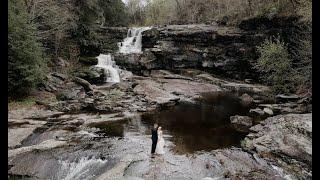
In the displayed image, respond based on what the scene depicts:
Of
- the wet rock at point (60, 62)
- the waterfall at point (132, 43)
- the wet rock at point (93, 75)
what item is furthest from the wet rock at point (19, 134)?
the waterfall at point (132, 43)

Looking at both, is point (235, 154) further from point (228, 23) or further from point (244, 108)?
point (228, 23)

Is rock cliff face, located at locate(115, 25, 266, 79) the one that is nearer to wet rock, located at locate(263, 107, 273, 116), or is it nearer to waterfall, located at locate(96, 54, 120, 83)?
waterfall, located at locate(96, 54, 120, 83)

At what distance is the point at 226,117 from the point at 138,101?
8163 millimetres

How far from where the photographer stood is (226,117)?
27484 millimetres

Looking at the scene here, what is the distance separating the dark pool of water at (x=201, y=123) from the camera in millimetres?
20297

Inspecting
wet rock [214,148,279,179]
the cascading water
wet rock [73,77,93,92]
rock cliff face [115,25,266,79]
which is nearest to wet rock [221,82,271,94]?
rock cliff face [115,25,266,79]

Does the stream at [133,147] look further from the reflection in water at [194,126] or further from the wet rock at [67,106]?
the wet rock at [67,106]

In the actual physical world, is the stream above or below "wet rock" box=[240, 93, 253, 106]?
below

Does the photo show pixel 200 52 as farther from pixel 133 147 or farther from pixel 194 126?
pixel 133 147

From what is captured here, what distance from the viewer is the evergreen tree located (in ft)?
88.5

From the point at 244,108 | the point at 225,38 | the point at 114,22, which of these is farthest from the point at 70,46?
the point at 244,108

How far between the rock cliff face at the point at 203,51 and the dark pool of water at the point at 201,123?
12415 mm

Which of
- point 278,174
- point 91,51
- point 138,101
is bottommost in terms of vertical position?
point 278,174

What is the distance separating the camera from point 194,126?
24.3m
